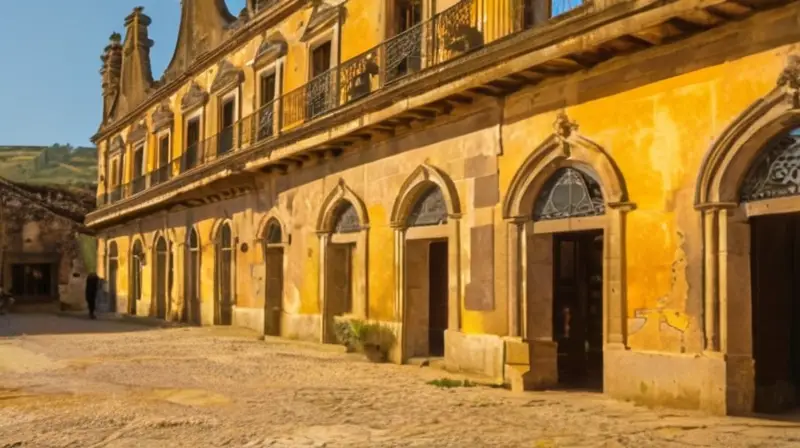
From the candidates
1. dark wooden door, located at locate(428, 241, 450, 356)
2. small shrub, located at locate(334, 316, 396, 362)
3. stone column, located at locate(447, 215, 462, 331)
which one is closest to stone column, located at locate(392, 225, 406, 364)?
small shrub, located at locate(334, 316, 396, 362)

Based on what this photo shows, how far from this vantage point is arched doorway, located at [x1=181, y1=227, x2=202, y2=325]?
22.4 meters

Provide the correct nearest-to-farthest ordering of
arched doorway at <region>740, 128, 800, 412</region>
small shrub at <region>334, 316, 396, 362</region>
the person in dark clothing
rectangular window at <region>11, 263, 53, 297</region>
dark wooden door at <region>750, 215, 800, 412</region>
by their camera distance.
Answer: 1. arched doorway at <region>740, 128, 800, 412</region>
2. dark wooden door at <region>750, 215, 800, 412</region>
3. small shrub at <region>334, 316, 396, 362</region>
4. the person in dark clothing
5. rectangular window at <region>11, 263, 53, 297</region>

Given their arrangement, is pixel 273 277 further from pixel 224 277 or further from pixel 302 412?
pixel 302 412

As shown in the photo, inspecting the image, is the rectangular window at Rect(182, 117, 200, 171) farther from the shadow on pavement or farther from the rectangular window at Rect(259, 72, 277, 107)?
the shadow on pavement

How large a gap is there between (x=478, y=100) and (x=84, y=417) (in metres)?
6.25

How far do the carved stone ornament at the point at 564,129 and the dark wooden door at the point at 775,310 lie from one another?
2.28 metres

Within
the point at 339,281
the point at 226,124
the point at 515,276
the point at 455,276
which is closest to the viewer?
the point at 515,276

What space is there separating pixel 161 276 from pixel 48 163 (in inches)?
1815

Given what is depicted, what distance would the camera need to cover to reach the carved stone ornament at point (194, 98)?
22.5m

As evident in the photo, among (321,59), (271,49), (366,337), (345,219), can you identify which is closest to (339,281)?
(345,219)

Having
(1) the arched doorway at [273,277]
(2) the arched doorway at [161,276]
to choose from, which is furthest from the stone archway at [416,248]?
(2) the arched doorway at [161,276]

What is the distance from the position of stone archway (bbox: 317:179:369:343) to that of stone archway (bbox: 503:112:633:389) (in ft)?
15.1

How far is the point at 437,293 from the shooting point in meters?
14.0

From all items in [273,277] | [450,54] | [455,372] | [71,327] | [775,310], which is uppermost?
[450,54]
